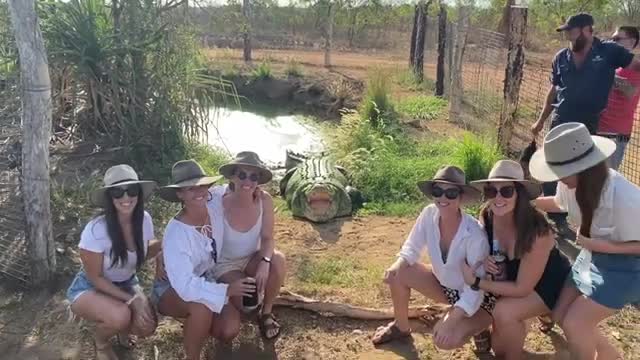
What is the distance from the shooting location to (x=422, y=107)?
10906 mm

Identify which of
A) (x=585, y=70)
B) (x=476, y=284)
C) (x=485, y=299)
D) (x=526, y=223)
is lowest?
(x=485, y=299)

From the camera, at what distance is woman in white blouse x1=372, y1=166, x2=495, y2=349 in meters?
3.02

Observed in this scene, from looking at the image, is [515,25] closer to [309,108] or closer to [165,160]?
[165,160]

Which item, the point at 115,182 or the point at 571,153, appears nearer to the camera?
the point at 571,153

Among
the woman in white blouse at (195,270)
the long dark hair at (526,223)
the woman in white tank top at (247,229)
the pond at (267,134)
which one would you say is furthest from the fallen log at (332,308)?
the pond at (267,134)

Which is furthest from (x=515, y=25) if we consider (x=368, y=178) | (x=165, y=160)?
(x=165, y=160)

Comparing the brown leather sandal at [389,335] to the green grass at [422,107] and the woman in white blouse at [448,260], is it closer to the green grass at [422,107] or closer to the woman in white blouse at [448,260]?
the woman in white blouse at [448,260]

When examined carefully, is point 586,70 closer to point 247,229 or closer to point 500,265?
point 500,265

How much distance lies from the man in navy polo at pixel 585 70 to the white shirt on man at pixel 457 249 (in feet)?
6.43

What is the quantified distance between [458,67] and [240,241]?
24.3ft

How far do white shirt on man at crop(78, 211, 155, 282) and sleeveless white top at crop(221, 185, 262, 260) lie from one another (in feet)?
1.28

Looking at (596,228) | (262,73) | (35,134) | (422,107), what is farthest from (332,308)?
(262,73)

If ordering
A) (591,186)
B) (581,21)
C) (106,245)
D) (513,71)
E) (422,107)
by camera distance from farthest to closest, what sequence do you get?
(422,107)
(513,71)
(581,21)
(106,245)
(591,186)

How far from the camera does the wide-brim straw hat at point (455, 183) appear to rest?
306 centimetres
